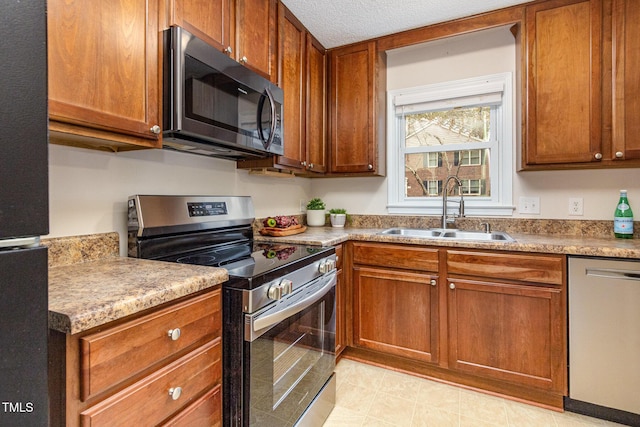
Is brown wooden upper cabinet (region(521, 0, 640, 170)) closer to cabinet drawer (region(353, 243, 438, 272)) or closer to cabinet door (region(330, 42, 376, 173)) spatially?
cabinet drawer (region(353, 243, 438, 272))

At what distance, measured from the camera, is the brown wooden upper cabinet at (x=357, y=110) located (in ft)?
8.03

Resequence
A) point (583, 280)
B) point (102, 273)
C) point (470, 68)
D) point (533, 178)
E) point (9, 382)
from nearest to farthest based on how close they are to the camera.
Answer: point (9, 382)
point (102, 273)
point (583, 280)
point (533, 178)
point (470, 68)

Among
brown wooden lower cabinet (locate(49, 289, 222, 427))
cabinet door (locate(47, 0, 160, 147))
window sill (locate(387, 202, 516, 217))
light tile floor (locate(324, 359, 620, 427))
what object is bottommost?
light tile floor (locate(324, 359, 620, 427))

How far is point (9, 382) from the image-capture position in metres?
0.47

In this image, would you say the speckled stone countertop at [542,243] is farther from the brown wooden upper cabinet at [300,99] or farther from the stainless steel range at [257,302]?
the brown wooden upper cabinet at [300,99]

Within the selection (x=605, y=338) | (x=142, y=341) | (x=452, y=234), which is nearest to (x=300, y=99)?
(x=452, y=234)

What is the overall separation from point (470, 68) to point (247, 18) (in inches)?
67.2

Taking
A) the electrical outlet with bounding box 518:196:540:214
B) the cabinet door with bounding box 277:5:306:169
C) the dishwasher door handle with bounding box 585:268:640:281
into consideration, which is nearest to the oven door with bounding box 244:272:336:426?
the cabinet door with bounding box 277:5:306:169

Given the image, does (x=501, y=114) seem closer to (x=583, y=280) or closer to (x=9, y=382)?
(x=583, y=280)

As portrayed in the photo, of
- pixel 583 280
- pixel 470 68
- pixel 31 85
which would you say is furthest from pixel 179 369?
pixel 470 68

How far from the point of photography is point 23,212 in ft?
1.60

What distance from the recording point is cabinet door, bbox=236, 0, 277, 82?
5.31 feet

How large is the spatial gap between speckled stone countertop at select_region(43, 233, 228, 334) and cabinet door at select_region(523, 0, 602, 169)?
201cm

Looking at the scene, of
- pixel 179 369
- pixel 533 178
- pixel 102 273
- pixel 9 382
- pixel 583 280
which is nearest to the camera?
pixel 9 382
